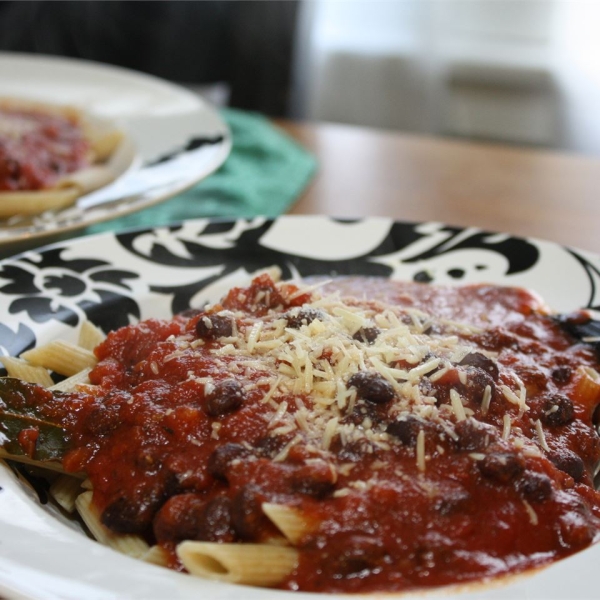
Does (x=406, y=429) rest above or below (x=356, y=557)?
above

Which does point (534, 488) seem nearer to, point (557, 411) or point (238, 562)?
point (557, 411)

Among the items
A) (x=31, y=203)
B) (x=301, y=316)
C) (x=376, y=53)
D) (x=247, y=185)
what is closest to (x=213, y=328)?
(x=301, y=316)

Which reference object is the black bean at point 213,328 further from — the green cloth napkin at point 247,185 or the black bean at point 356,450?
the green cloth napkin at point 247,185

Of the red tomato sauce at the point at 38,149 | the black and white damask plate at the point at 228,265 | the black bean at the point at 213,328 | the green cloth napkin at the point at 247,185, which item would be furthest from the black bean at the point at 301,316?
the red tomato sauce at the point at 38,149

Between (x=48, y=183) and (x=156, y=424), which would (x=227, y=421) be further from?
(x=48, y=183)

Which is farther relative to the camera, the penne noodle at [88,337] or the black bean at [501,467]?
the penne noodle at [88,337]

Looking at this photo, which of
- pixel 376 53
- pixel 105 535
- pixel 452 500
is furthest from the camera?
pixel 376 53
